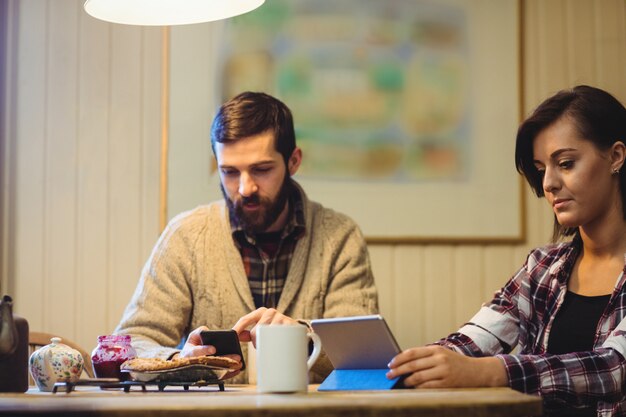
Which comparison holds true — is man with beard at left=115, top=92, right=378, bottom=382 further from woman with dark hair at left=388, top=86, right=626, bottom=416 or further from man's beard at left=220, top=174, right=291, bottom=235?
woman with dark hair at left=388, top=86, right=626, bottom=416

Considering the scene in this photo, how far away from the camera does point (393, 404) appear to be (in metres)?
1.22

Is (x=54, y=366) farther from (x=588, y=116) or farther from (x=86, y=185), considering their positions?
(x=86, y=185)

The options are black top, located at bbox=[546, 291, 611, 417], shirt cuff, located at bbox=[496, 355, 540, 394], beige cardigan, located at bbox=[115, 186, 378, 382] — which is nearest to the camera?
shirt cuff, located at bbox=[496, 355, 540, 394]

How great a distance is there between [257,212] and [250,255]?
16 centimetres

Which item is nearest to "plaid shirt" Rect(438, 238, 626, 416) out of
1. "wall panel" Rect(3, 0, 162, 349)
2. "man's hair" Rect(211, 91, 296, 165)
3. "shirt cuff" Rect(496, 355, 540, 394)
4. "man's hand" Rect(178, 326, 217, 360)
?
"shirt cuff" Rect(496, 355, 540, 394)

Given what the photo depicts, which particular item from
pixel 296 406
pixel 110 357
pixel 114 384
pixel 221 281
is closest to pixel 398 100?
pixel 221 281

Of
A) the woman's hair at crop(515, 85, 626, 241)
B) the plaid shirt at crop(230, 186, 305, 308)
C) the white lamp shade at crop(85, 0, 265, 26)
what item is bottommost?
the plaid shirt at crop(230, 186, 305, 308)

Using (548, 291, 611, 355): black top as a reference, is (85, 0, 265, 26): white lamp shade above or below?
above

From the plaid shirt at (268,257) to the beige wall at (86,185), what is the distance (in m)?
0.56

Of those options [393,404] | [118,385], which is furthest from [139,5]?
[393,404]

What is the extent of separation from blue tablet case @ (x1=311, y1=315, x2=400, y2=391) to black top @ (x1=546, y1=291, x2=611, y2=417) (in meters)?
0.52

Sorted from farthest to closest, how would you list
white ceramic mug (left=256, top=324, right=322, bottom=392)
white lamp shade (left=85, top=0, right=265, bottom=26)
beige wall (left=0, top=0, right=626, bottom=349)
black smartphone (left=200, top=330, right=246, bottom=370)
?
1. beige wall (left=0, top=0, right=626, bottom=349)
2. white lamp shade (left=85, top=0, right=265, bottom=26)
3. black smartphone (left=200, top=330, right=246, bottom=370)
4. white ceramic mug (left=256, top=324, right=322, bottom=392)

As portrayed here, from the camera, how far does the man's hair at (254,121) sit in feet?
8.42

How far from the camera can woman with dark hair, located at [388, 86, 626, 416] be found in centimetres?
198
